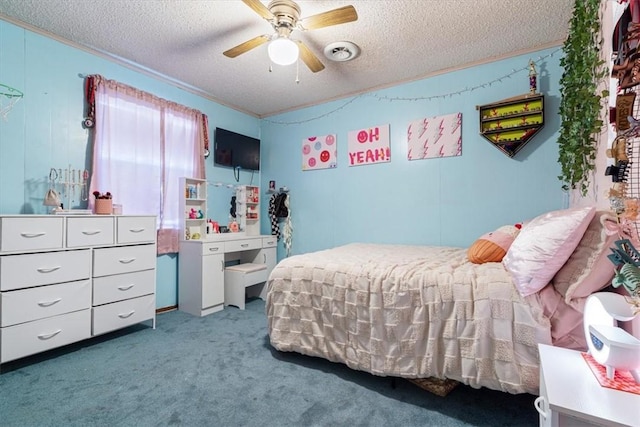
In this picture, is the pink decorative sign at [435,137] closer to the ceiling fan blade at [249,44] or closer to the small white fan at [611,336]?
the ceiling fan blade at [249,44]

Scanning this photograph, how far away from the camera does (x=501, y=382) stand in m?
1.46

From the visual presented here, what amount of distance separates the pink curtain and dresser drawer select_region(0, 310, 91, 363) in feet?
3.38

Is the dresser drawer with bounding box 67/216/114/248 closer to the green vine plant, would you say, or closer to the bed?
the bed

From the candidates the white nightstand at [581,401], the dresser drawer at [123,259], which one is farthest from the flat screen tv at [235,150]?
the white nightstand at [581,401]

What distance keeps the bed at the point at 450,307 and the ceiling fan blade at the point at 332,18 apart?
1.60 m

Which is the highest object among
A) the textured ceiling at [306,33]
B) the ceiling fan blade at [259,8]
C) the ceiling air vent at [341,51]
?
the textured ceiling at [306,33]

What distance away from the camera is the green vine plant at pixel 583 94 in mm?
→ 1619

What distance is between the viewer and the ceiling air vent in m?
2.61

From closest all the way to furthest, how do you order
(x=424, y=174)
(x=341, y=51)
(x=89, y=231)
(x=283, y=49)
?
(x=283, y=49) → (x=89, y=231) → (x=341, y=51) → (x=424, y=174)

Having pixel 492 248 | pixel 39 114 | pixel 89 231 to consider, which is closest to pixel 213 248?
pixel 89 231

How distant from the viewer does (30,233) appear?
2.06 m

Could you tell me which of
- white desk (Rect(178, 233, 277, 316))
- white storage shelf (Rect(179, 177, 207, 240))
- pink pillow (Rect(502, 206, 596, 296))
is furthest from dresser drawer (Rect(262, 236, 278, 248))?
pink pillow (Rect(502, 206, 596, 296))

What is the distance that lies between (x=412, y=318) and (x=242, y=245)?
8.01 feet

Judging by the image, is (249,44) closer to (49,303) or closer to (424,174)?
(424,174)
